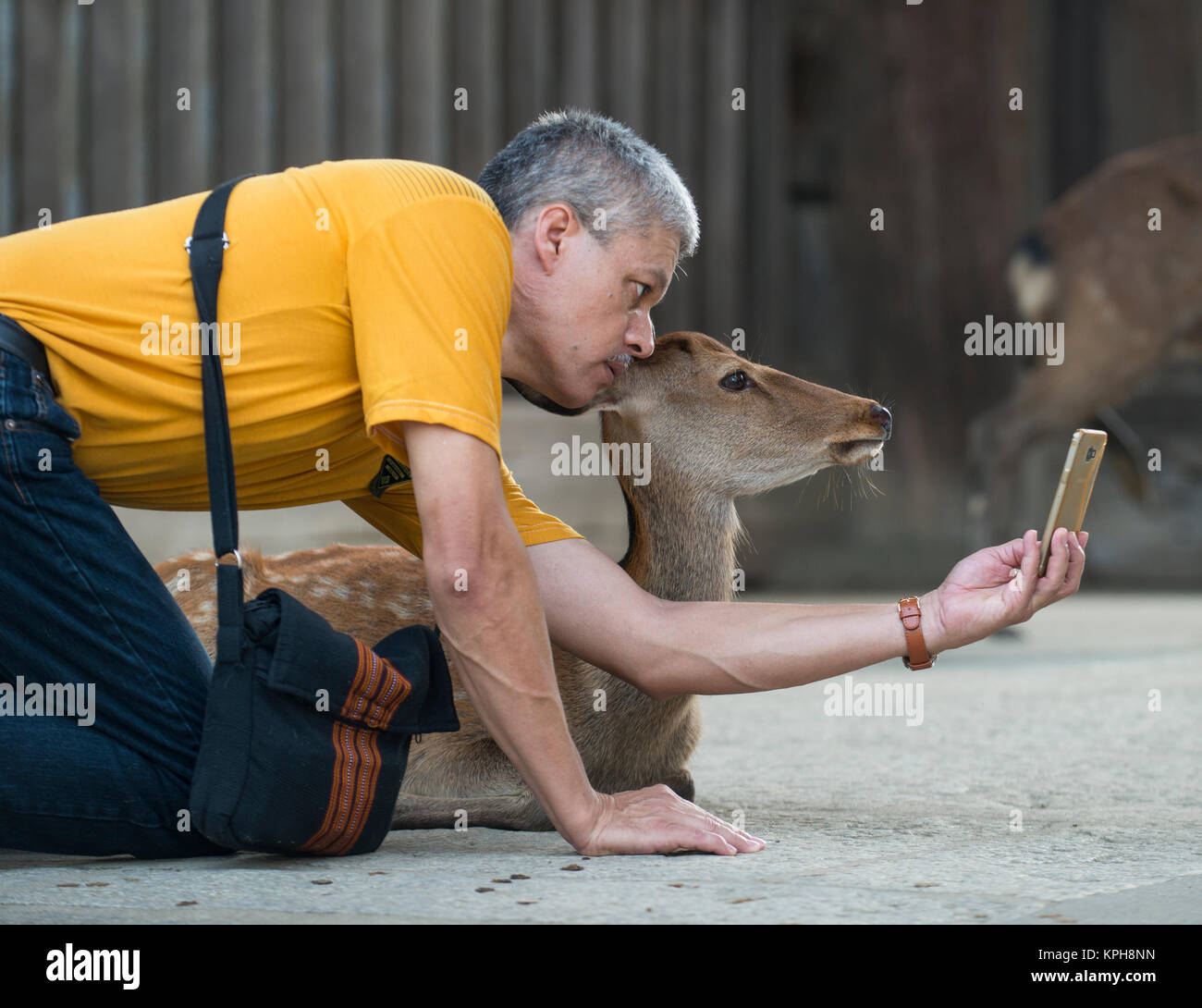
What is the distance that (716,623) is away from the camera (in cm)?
227

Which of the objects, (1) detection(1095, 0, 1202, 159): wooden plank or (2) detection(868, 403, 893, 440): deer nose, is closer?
(2) detection(868, 403, 893, 440): deer nose

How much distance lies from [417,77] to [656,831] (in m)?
4.50

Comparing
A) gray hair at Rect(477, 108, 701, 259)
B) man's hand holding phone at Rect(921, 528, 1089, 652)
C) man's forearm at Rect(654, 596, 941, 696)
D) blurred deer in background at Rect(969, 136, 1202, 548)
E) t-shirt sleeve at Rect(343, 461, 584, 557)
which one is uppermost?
blurred deer in background at Rect(969, 136, 1202, 548)

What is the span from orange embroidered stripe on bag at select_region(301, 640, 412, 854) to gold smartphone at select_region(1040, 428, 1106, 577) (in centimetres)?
82

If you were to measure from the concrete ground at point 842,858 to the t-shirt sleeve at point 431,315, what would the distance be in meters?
0.52

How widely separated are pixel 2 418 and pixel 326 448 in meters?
0.42

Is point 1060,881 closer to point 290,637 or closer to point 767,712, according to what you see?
point 290,637

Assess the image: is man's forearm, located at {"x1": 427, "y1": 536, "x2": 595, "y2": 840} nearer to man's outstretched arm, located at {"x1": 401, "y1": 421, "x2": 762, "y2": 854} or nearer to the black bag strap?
man's outstretched arm, located at {"x1": 401, "y1": 421, "x2": 762, "y2": 854}

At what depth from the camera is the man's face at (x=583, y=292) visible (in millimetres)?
2121

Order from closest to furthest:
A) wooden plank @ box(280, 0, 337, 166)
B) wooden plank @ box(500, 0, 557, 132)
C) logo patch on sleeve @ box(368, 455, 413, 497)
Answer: logo patch on sleeve @ box(368, 455, 413, 497)
wooden plank @ box(280, 0, 337, 166)
wooden plank @ box(500, 0, 557, 132)

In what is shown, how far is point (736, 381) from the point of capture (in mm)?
2770

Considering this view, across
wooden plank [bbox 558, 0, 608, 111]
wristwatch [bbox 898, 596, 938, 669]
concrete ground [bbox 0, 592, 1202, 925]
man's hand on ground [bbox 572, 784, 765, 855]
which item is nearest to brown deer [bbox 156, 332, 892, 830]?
concrete ground [bbox 0, 592, 1202, 925]

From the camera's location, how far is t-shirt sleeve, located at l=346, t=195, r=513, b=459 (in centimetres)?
186

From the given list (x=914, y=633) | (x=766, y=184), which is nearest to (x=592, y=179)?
(x=914, y=633)
